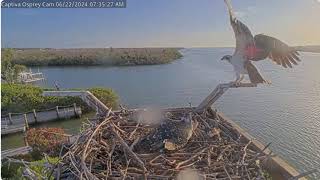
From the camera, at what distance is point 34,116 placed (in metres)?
11.8

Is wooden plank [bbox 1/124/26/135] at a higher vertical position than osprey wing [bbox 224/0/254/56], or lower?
lower

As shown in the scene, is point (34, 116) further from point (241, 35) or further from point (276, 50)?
Result: point (276, 50)

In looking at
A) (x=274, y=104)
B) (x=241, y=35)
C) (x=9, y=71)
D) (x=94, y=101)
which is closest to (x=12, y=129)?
(x=274, y=104)

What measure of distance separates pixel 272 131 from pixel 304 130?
0.65 meters

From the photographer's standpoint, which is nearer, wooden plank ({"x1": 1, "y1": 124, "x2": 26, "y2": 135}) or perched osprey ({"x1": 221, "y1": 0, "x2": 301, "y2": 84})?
perched osprey ({"x1": 221, "y1": 0, "x2": 301, "y2": 84})

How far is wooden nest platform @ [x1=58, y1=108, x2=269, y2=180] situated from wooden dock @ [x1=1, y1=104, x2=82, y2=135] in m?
8.32

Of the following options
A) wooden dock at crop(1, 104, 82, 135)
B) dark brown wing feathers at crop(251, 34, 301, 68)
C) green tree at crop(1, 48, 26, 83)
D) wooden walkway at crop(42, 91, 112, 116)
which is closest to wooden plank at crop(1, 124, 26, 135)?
wooden dock at crop(1, 104, 82, 135)

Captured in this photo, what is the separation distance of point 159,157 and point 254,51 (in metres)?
0.93

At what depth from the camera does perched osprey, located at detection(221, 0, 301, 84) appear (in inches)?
97.9

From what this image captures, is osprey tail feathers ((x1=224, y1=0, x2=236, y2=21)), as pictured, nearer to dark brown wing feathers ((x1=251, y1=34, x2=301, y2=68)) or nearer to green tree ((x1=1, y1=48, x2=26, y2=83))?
dark brown wing feathers ((x1=251, y1=34, x2=301, y2=68))

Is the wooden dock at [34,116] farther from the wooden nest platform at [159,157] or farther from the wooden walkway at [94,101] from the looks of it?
the wooden nest platform at [159,157]

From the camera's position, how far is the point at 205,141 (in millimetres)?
2926

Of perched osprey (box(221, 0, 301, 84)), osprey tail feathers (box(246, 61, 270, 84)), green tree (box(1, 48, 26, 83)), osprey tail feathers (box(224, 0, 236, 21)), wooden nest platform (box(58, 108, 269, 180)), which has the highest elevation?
osprey tail feathers (box(224, 0, 236, 21))

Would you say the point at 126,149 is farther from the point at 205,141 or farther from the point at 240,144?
the point at 240,144
